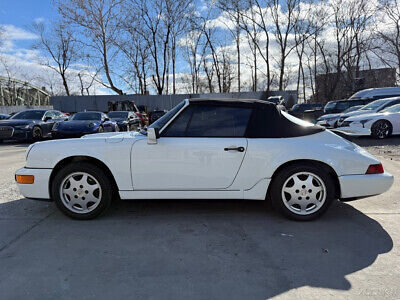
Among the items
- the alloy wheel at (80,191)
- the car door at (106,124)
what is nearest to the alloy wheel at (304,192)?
the alloy wheel at (80,191)

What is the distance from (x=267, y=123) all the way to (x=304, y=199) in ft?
3.29

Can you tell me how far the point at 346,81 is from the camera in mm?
36969

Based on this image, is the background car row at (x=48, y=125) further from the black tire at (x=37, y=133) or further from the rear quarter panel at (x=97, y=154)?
the rear quarter panel at (x=97, y=154)

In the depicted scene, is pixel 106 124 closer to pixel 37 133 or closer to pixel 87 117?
pixel 87 117

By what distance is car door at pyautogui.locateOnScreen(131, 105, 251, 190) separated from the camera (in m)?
3.04

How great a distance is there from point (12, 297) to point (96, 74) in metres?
34.9

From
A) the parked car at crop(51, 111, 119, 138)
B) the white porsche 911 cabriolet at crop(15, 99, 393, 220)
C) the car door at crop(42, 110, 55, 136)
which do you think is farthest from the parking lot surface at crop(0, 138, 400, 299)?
the car door at crop(42, 110, 55, 136)

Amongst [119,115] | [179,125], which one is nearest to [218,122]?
[179,125]

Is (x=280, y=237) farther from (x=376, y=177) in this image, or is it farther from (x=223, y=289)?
(x=376, y=177)

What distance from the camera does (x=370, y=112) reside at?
10227 millimetres

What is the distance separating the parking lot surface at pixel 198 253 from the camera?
2.04 m

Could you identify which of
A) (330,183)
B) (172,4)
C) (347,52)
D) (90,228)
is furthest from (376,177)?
(347,52)

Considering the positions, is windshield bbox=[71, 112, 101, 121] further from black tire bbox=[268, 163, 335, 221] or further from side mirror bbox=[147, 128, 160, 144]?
black tire bbox=[268, 163, 335, 221]

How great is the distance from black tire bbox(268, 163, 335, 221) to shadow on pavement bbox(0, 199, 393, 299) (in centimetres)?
11
